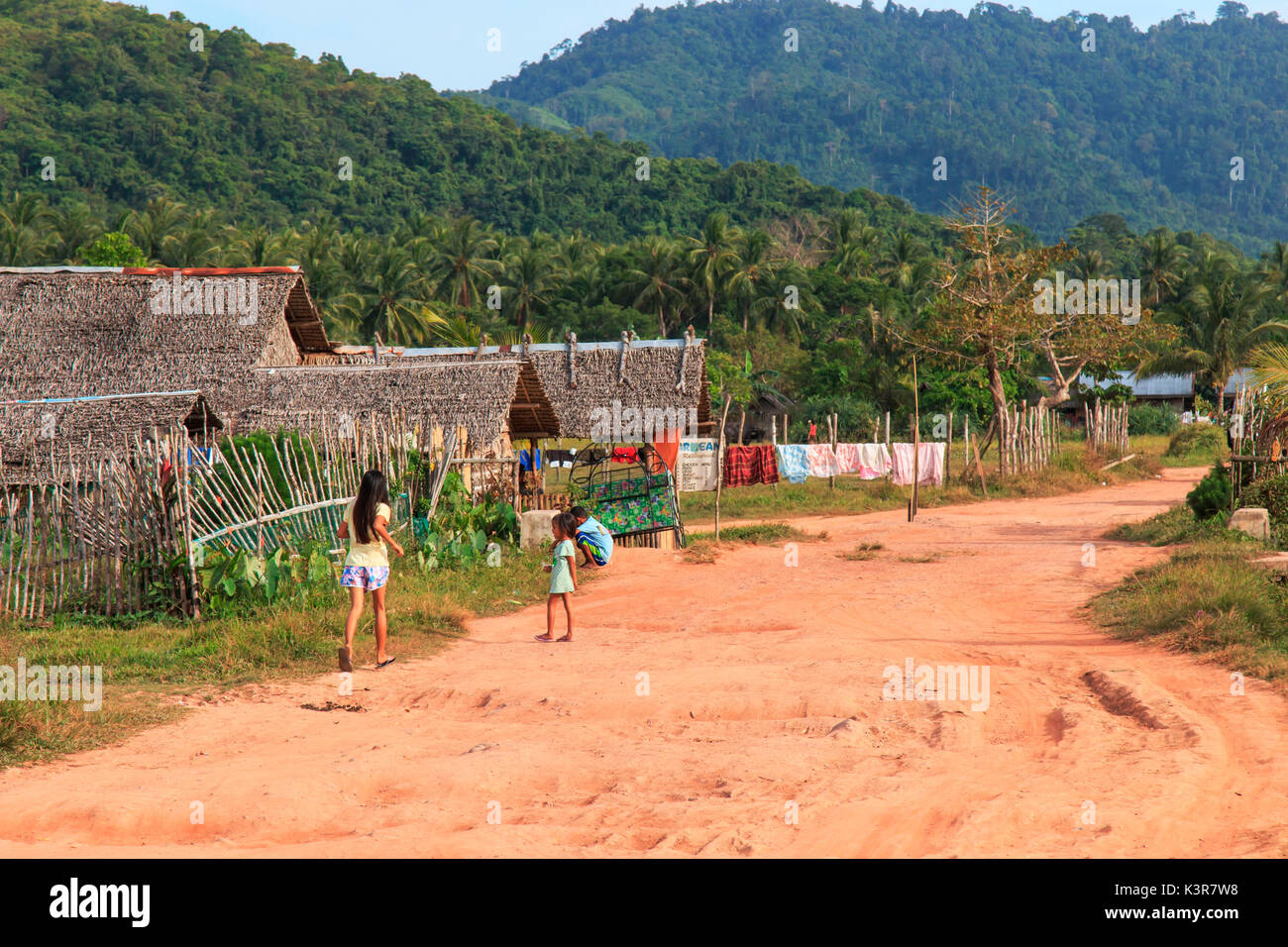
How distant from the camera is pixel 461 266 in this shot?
162 feet

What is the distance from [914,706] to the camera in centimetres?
684

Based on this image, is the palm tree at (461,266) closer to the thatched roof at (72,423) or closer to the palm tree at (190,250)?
the palm tree at (190,250)

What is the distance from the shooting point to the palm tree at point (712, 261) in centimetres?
4834

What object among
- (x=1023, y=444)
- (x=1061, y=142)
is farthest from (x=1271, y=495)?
(x=1061, y=142)

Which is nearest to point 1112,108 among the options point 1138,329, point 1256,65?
point 1256,65

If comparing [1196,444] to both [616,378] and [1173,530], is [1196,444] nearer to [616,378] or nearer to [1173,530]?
[616,378]

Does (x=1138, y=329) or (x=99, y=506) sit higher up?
(x=1138, y=329)

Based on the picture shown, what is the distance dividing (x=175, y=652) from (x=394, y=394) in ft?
24.8

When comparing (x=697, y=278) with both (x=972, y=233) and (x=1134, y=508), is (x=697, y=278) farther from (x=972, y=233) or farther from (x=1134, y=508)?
(x=1134, y=508)

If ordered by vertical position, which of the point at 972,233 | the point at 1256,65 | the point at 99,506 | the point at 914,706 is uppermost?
the point at 1256,65

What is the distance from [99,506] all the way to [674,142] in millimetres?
183249

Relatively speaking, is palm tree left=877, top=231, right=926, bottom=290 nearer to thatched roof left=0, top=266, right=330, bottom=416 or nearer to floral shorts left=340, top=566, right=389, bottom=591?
thatched roof left=0, top=266, right=330, bottom=416

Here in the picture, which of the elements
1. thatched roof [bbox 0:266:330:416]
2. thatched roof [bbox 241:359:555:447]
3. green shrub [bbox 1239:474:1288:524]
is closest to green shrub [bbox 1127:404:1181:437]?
green shrub [bbox 1239:474:1288:524]

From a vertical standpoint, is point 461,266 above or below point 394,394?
above
